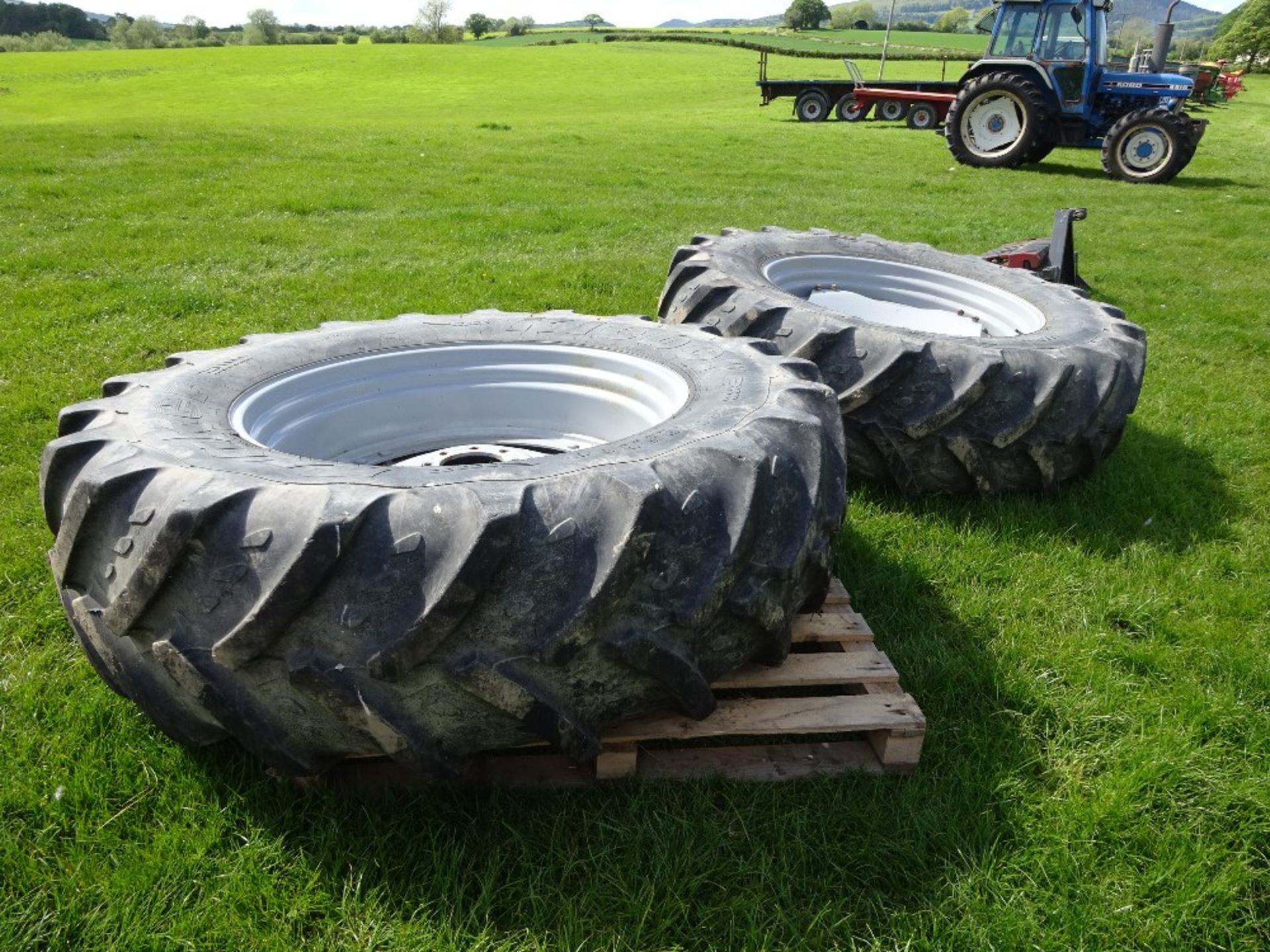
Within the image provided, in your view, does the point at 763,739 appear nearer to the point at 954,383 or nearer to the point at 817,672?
the point at 817,672

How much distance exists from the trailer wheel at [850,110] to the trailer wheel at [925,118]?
177 centimetres

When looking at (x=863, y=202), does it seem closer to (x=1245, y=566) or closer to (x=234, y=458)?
(x=1245, y=566)

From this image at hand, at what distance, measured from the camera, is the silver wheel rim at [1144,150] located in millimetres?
12188

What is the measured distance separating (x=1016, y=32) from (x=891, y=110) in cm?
723

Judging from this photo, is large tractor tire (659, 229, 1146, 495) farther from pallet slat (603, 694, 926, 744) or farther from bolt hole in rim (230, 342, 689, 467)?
pallet slat (603, 694, 926, 744)

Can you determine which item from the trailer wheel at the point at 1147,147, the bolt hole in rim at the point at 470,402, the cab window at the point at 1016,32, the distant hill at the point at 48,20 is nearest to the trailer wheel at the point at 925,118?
the cab window at the point at 1016,32

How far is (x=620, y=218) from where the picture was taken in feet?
26.9

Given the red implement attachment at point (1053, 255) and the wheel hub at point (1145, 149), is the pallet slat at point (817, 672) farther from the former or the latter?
the wheel hub at point (1145, 149)

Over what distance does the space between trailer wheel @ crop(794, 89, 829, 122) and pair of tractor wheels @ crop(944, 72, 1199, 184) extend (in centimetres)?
833

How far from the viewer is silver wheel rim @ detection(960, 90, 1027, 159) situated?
12.7m

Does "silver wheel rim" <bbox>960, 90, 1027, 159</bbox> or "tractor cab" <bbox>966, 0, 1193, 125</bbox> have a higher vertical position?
"tractor cab" <bbox>966, 0, 1193, 125</bbox>

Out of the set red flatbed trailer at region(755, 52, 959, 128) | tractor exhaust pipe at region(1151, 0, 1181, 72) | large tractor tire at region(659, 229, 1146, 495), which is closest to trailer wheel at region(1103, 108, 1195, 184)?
tractor exhaust pipe at region(1151, 0, 1181, 72)

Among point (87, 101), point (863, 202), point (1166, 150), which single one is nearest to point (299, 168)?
point (863, 202)

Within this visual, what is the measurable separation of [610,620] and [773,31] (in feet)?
220
